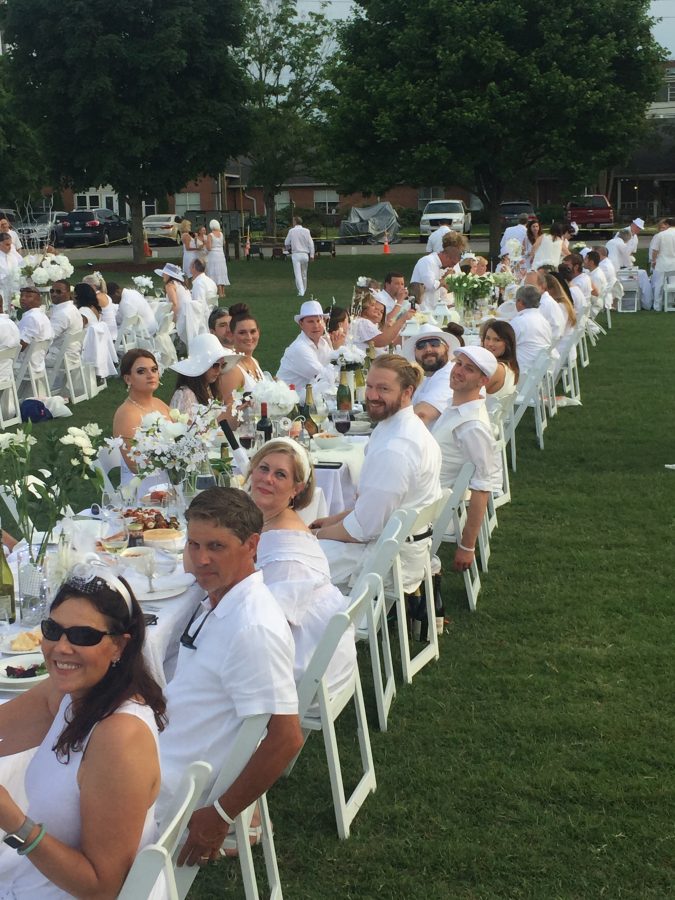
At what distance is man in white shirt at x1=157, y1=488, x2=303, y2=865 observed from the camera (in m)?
3.01

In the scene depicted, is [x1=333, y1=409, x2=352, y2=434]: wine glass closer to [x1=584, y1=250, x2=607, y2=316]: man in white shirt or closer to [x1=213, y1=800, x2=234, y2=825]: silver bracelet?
[x1=213, y1=800, x2=234, y2=825]: silver bracelet

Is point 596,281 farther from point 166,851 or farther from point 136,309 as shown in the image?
point 166,851

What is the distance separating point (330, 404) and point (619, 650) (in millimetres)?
2960

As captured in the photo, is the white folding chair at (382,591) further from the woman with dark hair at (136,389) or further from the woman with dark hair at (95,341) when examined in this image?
the woman with dark hair at (95,341)

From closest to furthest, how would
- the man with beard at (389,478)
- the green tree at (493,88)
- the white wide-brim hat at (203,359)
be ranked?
Answer: 1. the man with beard at (389,478)
2. the white wide-brim hat at (203,359)
3. the green tree at (493,88)

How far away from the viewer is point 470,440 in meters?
5.96

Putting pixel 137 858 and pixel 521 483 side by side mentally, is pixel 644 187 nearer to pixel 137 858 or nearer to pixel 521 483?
pixel 521 483

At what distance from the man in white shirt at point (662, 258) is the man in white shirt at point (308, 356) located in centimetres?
1268

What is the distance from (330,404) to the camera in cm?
771

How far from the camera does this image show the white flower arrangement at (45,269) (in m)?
14.0

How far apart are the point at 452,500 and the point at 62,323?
7675 millimetres

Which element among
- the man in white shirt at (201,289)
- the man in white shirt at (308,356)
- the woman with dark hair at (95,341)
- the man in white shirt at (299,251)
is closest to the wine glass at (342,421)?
the man in white shirt at (308,356)

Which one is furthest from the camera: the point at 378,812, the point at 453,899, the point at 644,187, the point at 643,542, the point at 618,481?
the point at 644,187

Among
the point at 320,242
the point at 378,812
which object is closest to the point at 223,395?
the point at 378,812
